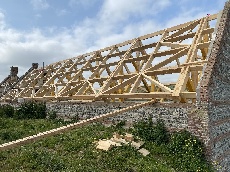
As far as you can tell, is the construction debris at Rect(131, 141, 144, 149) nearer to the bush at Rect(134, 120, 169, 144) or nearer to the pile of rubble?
the pile of rubble

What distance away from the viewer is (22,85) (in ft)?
83.3

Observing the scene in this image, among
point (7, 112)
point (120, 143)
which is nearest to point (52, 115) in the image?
point (7, 112)

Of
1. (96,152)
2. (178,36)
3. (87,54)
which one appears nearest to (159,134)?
(96,152)

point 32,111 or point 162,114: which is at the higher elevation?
point 162,114

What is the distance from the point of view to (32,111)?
57.6 feet

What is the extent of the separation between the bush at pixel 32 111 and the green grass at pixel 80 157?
5.97 m

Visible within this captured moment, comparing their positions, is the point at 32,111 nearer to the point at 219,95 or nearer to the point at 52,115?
the point at 52,115

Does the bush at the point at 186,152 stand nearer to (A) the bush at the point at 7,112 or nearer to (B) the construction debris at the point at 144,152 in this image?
(B) the construction debris at the point at 144,152

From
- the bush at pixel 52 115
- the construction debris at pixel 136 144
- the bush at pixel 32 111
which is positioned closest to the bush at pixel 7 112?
the bush at pixel 32 111

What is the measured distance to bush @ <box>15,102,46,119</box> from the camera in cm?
1709

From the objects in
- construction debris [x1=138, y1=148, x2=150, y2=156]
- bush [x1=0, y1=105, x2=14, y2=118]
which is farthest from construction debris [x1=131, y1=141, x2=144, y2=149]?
bush [x1=0, y1=105, x2=14, y2=118]

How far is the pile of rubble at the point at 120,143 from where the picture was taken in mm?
9219

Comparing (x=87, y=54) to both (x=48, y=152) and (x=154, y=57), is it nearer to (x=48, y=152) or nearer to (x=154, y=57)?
(x=154, y=57)

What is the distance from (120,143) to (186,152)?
8.00 ft
